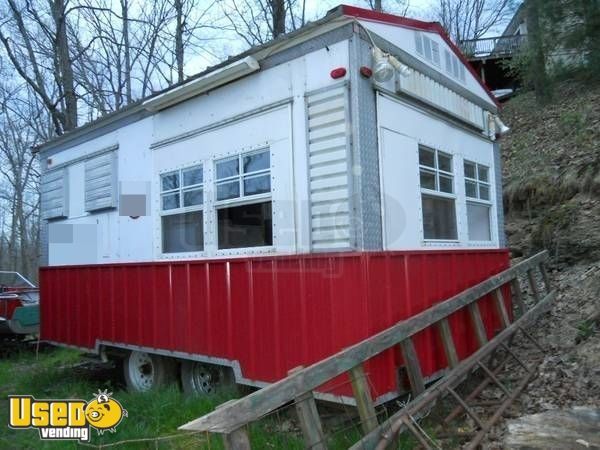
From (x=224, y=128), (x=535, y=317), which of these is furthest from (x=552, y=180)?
(x=224, y=128)

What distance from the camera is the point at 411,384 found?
4.38m

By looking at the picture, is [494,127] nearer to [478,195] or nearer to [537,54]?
[478,195]

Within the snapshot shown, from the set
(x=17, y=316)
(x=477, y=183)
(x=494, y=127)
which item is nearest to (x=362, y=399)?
(x=477, y=183)

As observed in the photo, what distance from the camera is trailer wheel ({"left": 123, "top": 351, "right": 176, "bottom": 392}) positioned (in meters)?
6.24

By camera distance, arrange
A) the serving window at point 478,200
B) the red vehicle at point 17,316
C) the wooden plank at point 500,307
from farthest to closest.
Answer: the red vehicle at point 17,316 < the serving window at point 478,200 < the wooden plank at point 500,307

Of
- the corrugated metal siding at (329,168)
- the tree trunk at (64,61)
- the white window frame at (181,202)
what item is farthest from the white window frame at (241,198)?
the tree trunk at (64,61)

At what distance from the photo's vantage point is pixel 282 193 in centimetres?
491

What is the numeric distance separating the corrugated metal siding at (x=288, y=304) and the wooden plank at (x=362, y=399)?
1.06 feet

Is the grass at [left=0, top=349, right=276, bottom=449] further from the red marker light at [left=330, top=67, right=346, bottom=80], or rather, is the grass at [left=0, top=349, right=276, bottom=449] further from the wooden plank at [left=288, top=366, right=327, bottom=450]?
the red marker light at [left=330, top=67, right=346, bottom=80]

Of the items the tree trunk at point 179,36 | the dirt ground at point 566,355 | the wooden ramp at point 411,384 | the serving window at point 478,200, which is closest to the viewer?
the wooden ramp at point 411,384

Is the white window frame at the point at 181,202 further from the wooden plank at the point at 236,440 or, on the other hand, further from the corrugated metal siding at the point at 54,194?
the wooden plank at the point at 236,440

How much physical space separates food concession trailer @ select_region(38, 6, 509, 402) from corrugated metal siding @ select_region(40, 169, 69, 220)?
883 millimetres

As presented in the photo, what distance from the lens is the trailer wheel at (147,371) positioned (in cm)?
624

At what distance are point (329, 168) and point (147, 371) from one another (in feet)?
12.5
